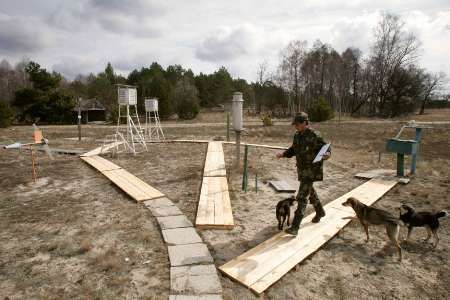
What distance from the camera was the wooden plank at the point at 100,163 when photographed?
369 inches

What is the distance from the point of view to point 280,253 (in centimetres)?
411

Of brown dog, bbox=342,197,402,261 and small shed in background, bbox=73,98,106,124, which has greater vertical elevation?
small shed in background, bbox=73,98,106,124

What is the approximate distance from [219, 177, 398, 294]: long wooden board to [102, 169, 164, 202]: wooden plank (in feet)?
10.3

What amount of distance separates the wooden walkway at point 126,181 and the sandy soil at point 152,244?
0.27 metres

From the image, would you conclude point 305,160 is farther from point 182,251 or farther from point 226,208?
point 182,251

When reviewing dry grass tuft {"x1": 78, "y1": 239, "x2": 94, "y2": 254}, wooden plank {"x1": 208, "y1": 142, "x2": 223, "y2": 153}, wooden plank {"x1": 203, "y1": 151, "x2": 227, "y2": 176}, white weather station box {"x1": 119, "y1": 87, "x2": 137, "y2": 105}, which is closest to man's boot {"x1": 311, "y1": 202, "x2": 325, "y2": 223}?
dry grass tuft {"x1": 78, "y1": 239, "x2": 94, "y2": 254}

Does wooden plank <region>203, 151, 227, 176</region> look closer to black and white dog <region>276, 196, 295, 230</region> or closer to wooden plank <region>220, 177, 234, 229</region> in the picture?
wooden plank <region>220, 177, 234, 229</region>

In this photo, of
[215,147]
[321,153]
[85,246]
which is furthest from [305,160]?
[215,147]

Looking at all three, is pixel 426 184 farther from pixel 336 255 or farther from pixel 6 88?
pixel 6 88

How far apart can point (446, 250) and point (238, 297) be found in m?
3.18

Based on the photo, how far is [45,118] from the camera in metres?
34.0

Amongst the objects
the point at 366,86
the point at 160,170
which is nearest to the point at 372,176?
the point at 160,170

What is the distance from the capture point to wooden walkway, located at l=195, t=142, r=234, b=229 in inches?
201

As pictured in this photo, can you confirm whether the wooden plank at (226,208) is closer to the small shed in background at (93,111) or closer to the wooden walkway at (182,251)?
the wooden walkway at (182,251)
